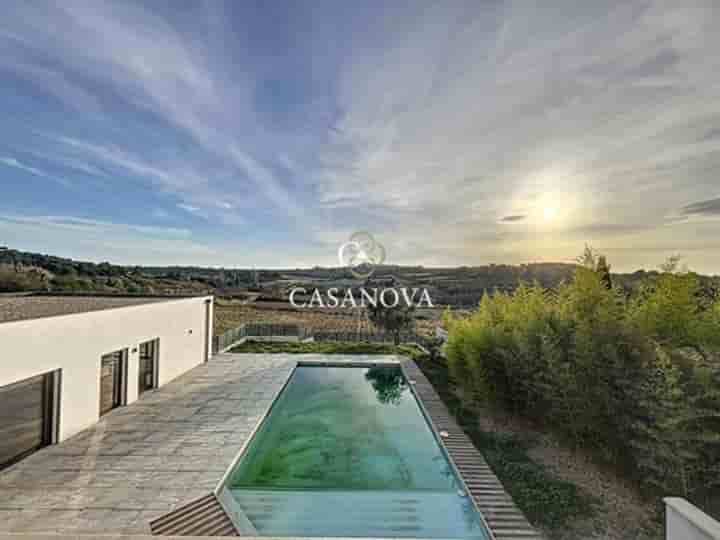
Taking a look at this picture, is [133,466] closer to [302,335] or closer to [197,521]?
[197,521]

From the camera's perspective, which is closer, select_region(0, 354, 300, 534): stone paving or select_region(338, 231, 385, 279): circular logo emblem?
select_region(0, 354, 300, 534): stone paving

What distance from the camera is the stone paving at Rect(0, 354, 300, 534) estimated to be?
4.15 metres

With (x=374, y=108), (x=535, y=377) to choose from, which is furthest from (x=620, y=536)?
(x=374, y=108)

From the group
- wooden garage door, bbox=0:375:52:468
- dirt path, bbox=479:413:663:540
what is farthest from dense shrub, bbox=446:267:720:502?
wooden garage door, bbox=0:375:52:468

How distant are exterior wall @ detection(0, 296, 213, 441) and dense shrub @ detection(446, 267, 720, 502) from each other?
726 centimetres

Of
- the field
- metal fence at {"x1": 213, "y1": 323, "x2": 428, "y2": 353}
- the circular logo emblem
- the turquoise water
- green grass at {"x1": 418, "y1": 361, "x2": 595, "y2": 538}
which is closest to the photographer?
green grass at {"x1": 418, "y1": 361, "x2": 595, "y2": 538}

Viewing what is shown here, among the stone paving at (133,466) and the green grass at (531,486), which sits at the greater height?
the stone paving at (133,466)

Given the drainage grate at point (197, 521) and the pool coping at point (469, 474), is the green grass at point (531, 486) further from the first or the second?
the drainage grate at point (197, 521)

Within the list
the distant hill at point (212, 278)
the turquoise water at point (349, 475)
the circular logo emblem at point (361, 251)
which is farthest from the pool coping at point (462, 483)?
the circular logo emblem at point (361, 251)

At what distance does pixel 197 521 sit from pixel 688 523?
4.51 m

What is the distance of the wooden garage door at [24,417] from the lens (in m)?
5.38

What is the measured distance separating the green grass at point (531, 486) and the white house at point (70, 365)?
6.77m

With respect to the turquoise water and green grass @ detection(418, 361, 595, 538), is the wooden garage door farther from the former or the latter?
green grass @ detection(418, 361, 595, 538)

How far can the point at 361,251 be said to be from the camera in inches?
720
